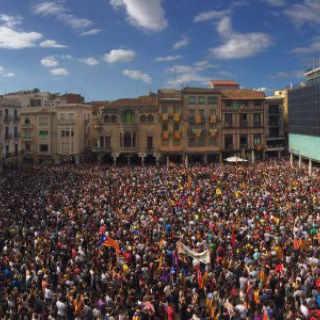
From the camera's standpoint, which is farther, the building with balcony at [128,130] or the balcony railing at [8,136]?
the building with balcony at [128,130]

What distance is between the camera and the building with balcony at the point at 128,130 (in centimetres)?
6562

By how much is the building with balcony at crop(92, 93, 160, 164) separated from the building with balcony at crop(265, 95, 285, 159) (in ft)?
62.9

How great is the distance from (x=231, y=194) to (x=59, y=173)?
68.7 ft

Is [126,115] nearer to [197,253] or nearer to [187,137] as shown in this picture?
[187,137]

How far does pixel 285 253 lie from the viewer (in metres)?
19.5

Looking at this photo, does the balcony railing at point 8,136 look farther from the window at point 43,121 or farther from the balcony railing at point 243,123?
the balcony railing at point 243,123

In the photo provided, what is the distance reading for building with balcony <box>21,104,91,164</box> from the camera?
67.2 meters

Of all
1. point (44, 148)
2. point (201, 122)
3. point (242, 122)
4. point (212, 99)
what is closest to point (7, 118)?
point (44, 148)

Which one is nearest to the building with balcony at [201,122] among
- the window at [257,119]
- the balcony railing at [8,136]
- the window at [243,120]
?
the window at [243,120]

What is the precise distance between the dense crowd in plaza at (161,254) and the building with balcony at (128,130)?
31.3 meters

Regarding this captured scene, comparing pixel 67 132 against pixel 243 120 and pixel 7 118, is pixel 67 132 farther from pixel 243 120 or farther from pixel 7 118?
pixel 243 120

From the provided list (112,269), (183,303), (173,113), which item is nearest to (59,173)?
(173,113)

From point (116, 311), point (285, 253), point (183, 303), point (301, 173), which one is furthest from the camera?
point (301, 173)

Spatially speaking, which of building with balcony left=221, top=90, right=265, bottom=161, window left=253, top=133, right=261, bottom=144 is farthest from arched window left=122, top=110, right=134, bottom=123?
window left=253, top=133, right=261, bottom=144
